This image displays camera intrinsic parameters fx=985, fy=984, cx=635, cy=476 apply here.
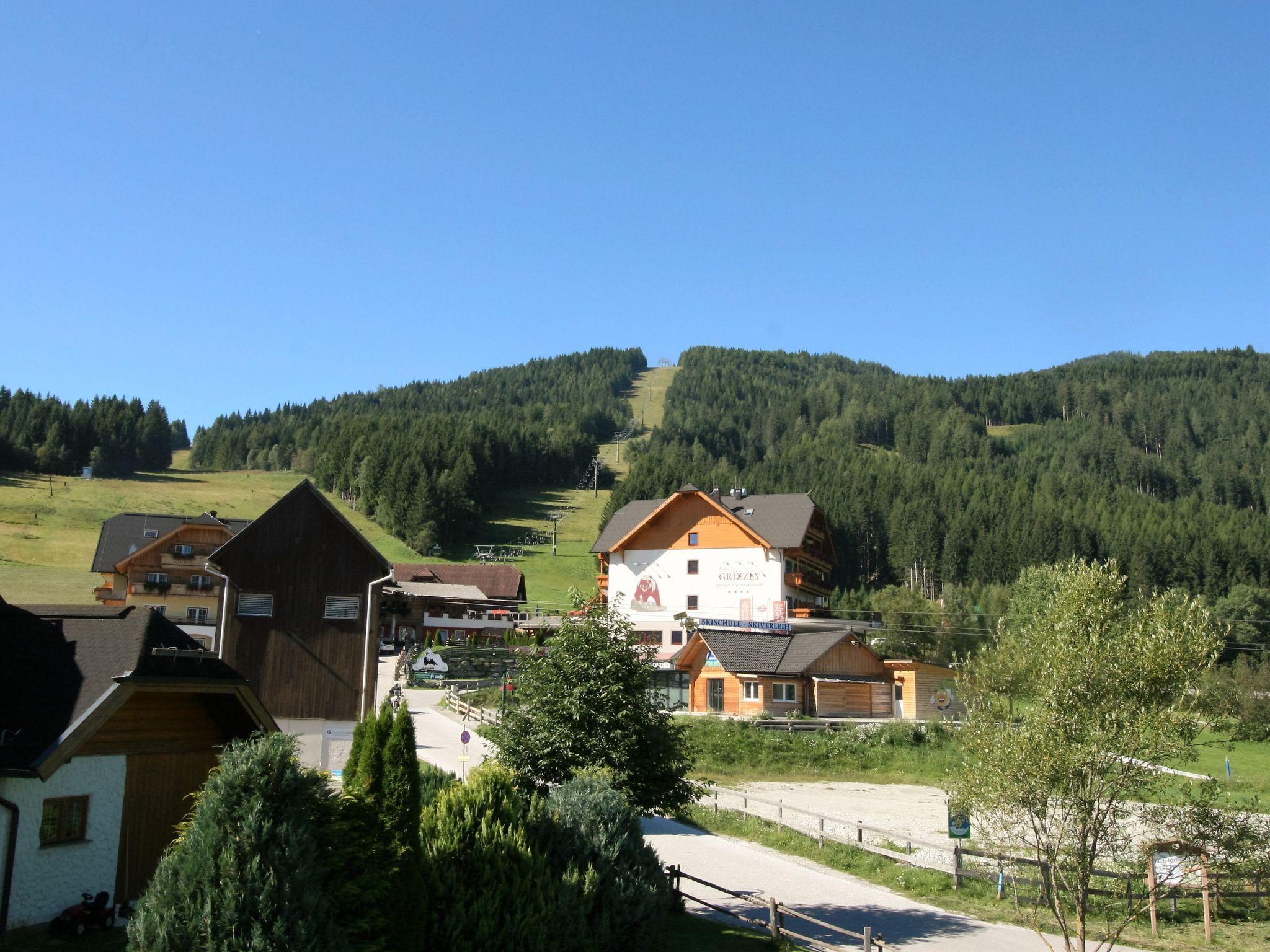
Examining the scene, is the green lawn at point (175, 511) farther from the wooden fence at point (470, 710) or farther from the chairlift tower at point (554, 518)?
the wooden fence at point (470, 710)

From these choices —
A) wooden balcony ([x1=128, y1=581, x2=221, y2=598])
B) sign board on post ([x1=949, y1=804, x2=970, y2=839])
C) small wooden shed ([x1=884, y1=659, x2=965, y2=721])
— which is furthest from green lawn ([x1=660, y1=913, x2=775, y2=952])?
wooden balcony ([x1=128, y1=581, x2=221, y2=598])

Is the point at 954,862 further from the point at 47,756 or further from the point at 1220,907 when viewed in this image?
the point at 47,756

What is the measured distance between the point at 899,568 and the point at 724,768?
85608 millimetres

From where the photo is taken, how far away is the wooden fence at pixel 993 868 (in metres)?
20.8

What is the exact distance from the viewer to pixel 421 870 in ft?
42.3

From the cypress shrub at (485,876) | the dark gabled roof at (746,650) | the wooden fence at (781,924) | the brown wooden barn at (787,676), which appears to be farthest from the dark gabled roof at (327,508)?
the brown wooden barn at (787,676)

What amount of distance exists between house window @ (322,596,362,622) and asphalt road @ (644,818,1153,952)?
11.8 metres

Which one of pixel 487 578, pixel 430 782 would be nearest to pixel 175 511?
pixel 487 578

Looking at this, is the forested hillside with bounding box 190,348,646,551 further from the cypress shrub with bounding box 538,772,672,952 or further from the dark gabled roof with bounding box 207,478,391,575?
the cypress shrub with bounding box 538,772,672,952

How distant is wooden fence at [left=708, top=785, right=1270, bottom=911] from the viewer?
20.8 metres

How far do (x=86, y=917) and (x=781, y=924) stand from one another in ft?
37.9

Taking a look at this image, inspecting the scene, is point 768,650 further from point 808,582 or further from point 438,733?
point 438,733

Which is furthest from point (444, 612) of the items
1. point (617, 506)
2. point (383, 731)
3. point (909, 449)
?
point (909, 449)

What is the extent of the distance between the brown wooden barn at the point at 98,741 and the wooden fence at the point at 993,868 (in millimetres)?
15612
